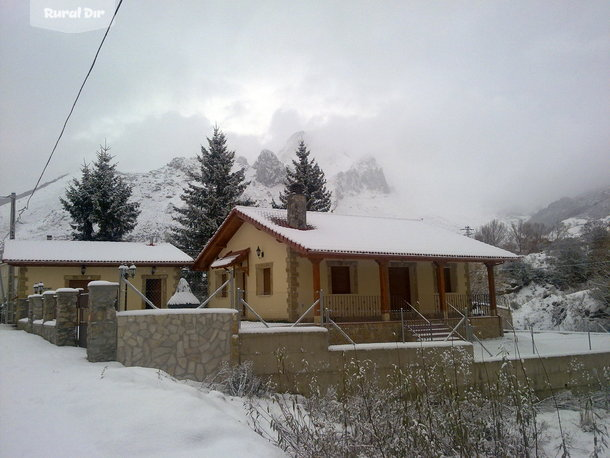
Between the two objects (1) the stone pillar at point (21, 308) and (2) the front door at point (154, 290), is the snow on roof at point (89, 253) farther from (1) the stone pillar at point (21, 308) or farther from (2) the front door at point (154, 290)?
(1) the stone pillar at point (21, 308)

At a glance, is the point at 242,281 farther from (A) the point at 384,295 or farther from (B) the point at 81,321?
(B) the point at 81,321

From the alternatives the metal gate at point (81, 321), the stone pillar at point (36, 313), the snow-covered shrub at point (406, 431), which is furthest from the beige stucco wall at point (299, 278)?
the snow-covered shrub at point (406, 431)

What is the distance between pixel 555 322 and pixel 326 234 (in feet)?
48.7

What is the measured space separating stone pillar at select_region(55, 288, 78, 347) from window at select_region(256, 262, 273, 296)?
745cm

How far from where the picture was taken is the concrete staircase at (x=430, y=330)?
1441 cm

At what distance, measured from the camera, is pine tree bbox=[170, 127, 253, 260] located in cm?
2781

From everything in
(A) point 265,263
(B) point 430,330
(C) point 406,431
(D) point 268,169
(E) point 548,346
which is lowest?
(E) point 548,346

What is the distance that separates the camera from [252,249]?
59.0 ft

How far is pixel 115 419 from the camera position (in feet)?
15.8

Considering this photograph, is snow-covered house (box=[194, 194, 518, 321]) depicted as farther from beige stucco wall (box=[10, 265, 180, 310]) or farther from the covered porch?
beige stucco wall (box=[10, 265, 180, 310])

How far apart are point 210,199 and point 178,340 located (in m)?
19.7

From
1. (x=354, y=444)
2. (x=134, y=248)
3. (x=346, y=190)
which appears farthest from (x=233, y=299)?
(x=346, y=190)

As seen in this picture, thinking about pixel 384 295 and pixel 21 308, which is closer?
pixel 384 295

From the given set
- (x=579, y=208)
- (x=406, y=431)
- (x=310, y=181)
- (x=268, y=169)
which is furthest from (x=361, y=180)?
(x=406, y=431)
